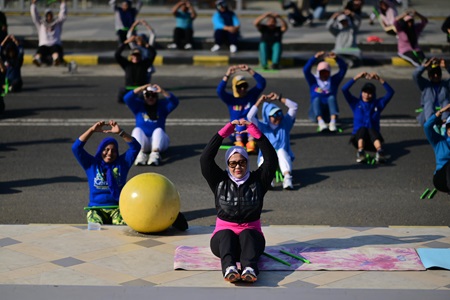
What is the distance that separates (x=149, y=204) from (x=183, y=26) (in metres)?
16.8

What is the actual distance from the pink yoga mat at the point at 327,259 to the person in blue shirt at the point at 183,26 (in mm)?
17245

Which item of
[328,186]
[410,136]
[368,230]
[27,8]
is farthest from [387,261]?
[27,8]

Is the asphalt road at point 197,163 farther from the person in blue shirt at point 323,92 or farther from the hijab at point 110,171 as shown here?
the hijab at point 110,171

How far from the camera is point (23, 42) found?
91.2 feet

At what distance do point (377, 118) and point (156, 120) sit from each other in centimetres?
363

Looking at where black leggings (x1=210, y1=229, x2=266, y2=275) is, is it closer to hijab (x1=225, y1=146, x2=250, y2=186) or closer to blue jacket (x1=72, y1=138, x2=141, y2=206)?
hijab (x1=225, y1=146, x2=250, y2=186)

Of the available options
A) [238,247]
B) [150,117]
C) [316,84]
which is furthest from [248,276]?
[316,84]

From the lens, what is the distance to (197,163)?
15664 mm

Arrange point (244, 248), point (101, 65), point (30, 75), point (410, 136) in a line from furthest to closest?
point (101, 65) < point (30, 75) < point (410, 136) < point (244, 248)

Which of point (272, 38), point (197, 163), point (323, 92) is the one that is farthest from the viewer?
point (272, 38)

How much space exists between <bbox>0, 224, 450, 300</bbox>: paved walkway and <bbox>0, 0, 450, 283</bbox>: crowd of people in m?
0.39

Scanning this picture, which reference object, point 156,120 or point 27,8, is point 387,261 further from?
point 27,8

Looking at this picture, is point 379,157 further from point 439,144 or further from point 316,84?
point 316,84

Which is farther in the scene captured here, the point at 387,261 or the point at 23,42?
the point at 23,42
